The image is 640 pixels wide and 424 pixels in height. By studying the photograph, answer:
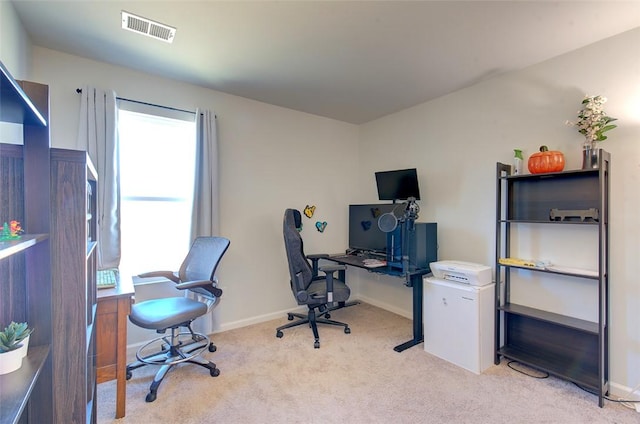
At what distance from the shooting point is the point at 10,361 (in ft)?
2.81

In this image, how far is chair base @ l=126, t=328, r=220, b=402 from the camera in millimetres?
2207

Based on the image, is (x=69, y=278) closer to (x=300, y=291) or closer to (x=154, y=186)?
(x=154, y=186)

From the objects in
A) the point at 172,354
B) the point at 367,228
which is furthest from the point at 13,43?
the point at 367,228

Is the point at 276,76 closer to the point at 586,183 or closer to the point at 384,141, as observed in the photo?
the point at 384,141

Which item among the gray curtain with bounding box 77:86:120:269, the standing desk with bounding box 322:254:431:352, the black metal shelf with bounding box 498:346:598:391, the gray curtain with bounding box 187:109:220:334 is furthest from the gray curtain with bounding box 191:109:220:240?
the black metal shelf with bounding box 498:346:598:391

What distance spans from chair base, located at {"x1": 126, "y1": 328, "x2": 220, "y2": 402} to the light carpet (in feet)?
0.25

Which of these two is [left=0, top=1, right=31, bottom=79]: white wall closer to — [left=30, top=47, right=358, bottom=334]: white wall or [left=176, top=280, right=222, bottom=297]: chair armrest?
[left=30, top=47, right=358, bottom=334]: white wall

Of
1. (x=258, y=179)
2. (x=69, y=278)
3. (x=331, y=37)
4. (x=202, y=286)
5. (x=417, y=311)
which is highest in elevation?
(x=331, y=37)

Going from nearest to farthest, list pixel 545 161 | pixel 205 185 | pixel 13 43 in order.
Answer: pixel 13 43
pixel 545 161
pixel 205 185

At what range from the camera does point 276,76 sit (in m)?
2.82

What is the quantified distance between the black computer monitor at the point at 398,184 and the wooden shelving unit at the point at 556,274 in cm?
87

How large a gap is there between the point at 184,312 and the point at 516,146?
313 centimetres

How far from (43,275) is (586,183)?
10.8 ft

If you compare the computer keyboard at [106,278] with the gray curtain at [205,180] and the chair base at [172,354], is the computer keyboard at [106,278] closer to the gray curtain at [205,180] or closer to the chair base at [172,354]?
the chair base at [172,354]
